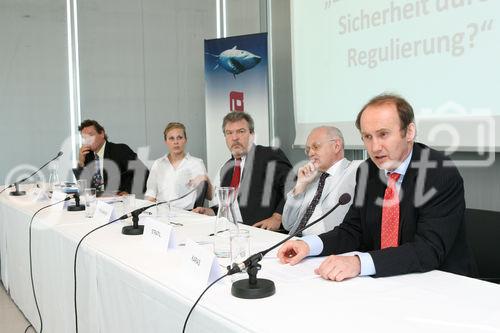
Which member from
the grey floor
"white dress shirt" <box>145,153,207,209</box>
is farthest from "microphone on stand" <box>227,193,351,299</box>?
"white dress shirt" <box>145,153,207,209</box>

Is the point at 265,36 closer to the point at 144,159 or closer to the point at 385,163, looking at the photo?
the point at 144,159

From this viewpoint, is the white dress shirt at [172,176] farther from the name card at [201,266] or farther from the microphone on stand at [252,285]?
the microphone on stand at [252,285]

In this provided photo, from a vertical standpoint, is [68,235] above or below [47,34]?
below

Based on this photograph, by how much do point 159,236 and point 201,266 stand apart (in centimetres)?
44

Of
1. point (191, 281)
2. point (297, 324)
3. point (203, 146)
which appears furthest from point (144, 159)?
point (297, 324)

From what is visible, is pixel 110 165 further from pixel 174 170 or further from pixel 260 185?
pixel 260 185

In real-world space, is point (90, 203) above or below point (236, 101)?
below

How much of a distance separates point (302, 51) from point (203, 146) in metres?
2.02

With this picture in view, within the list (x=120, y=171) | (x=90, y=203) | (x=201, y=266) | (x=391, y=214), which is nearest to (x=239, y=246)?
(x=201, y=266)

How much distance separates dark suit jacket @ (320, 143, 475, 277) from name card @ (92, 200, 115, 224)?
1.10m

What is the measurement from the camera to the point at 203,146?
242 inches

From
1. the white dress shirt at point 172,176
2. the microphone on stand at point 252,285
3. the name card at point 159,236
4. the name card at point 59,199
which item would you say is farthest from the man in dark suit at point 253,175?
the microphone on stand at point 252,285

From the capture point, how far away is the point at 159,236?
1736 millimetres

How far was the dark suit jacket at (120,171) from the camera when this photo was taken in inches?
159
